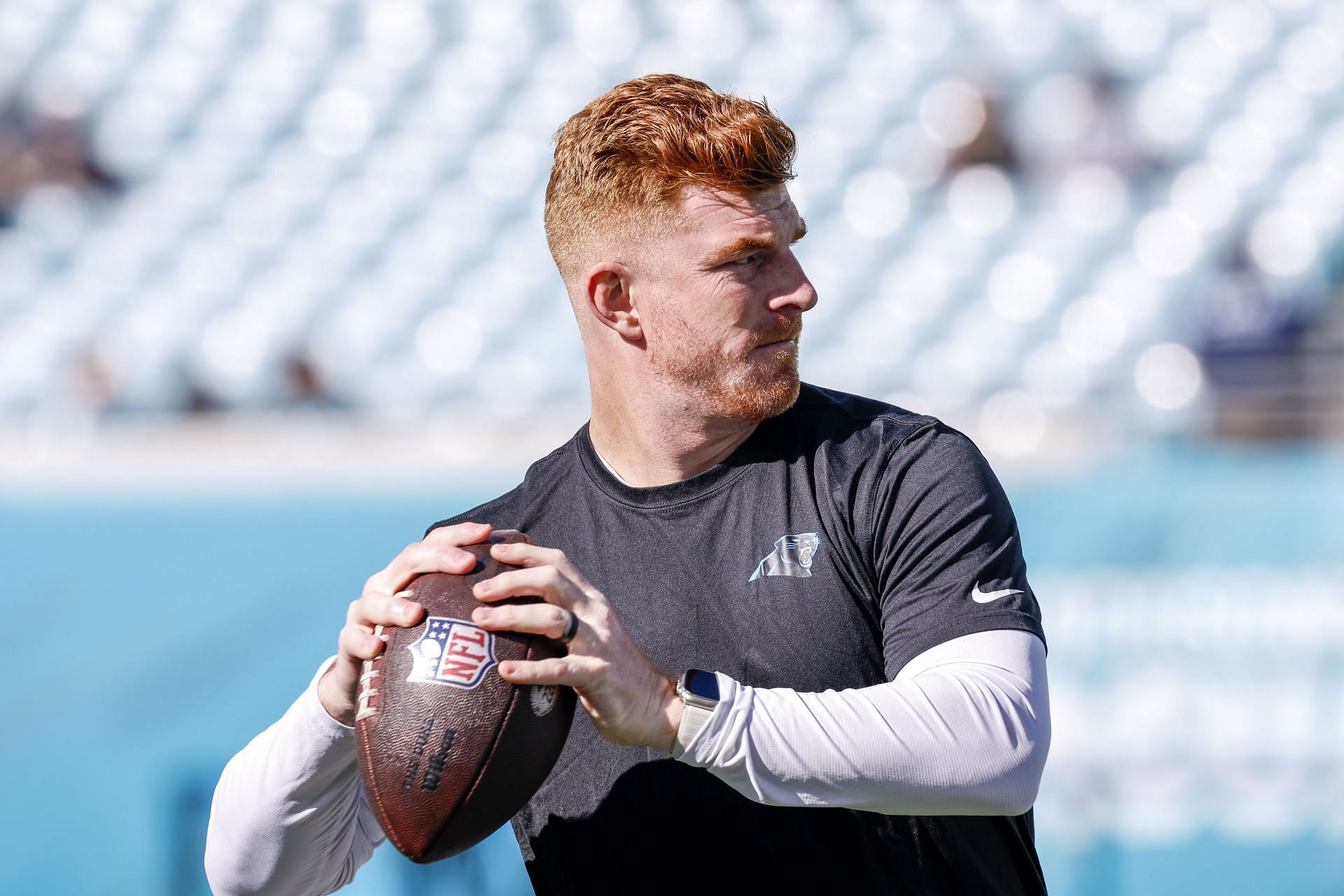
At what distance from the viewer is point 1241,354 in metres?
6.21

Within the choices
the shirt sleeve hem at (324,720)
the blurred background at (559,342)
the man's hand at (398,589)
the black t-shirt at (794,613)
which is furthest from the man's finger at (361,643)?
the blurred background at (559,342)

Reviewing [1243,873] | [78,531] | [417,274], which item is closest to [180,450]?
[78,531]

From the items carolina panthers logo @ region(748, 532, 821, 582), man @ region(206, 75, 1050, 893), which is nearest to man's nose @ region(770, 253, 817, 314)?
man @ region(206, 75, 1050, 893)

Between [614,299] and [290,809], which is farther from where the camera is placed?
[614,299]

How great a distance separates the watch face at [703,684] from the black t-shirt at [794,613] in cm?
29

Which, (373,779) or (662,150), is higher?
(662,150)

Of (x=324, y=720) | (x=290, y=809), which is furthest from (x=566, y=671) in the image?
(x=290, y=809)

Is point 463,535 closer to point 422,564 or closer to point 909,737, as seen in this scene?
point 422,564

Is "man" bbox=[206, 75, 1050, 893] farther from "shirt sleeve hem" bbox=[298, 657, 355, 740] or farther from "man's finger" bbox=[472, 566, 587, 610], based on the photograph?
"man's finger" bbox=[472, 566, 587, 610]

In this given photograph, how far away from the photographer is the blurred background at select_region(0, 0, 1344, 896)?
4.43 metres

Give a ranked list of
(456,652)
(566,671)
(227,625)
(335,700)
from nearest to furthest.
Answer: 1. (566,671)
2. (456,652)
3. (335,700)
4. (227,625)

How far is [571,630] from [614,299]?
26.1 inches

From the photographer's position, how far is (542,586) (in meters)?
1.64

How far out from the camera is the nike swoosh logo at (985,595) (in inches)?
73.0
